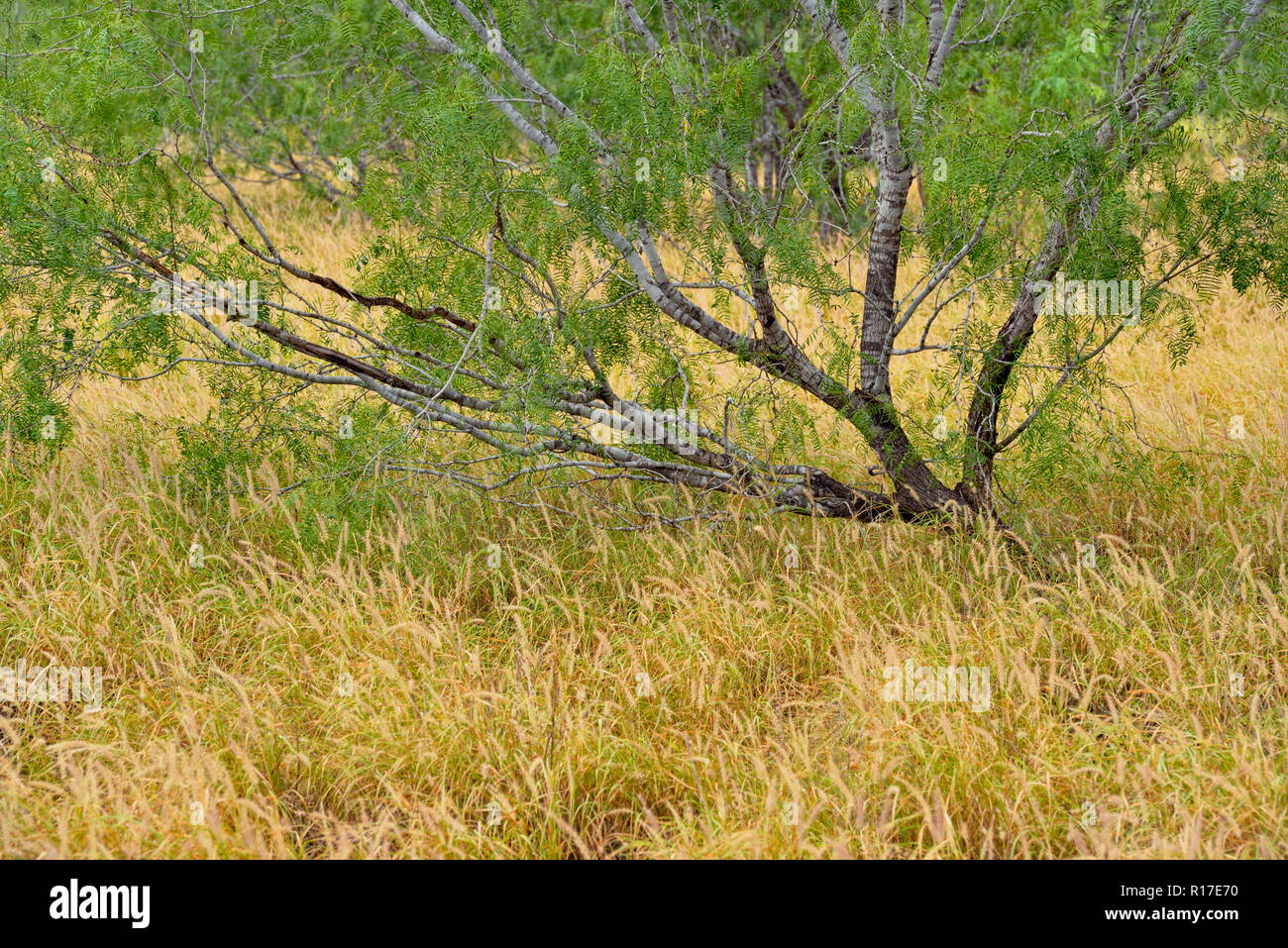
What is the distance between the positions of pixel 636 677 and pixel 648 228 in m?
1.66

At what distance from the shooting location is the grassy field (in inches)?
115

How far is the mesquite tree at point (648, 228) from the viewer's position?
3926mm

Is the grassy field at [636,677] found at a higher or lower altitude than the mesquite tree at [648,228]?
lower

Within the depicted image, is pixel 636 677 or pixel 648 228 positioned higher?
pixel 648 228

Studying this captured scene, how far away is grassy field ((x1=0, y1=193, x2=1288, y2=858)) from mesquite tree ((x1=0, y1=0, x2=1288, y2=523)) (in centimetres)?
37

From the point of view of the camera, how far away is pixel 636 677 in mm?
3621

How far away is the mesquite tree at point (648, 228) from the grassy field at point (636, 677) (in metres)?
0.37

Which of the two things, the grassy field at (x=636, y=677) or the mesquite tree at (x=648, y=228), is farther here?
the mesquite tree at (x=648, y=228)

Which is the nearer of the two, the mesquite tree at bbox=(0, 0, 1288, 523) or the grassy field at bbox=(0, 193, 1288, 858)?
the grassy field at bbox=(0, 193, 1288, 858)

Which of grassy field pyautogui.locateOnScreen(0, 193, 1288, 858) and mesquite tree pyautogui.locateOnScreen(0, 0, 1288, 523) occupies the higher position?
mesquite tree pyautogui.locateOnScreen(0, 0, 1288, 523)

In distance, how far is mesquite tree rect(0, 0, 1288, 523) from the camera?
393 cm

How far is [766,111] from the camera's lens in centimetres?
936
